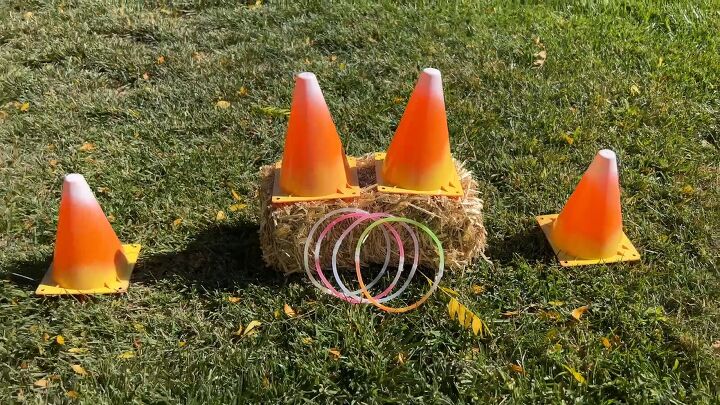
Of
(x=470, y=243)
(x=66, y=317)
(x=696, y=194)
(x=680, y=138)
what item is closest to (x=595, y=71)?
(x=680, y=138)

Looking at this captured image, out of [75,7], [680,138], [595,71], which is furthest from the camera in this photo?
[75,7]

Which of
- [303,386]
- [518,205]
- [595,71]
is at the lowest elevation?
[303,386]

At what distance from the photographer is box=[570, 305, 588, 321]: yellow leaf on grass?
3098 mm

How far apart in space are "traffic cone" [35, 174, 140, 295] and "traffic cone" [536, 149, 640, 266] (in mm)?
2355

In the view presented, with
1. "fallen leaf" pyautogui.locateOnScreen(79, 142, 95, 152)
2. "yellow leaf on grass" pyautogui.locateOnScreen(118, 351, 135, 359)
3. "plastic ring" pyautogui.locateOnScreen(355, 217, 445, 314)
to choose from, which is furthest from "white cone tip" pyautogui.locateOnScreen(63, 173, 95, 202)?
"fallen leaf" pyautogui.locateOnScreen(79, 142, 95, 152)

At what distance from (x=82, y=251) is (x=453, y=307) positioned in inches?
72.8

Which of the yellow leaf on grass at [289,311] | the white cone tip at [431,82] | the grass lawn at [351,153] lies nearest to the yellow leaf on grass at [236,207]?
the grass lawn at [351,153]

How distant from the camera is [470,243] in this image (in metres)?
3.33

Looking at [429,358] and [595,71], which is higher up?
[595,71]

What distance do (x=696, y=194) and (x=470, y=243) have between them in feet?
5.31

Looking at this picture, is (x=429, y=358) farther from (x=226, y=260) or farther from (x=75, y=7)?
(x=75, y=7)

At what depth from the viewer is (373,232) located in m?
3.30

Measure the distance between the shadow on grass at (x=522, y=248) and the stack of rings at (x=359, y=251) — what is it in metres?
0.42

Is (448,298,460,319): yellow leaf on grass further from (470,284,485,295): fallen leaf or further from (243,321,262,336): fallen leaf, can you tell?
(243,321,262,336): fallen leaf
